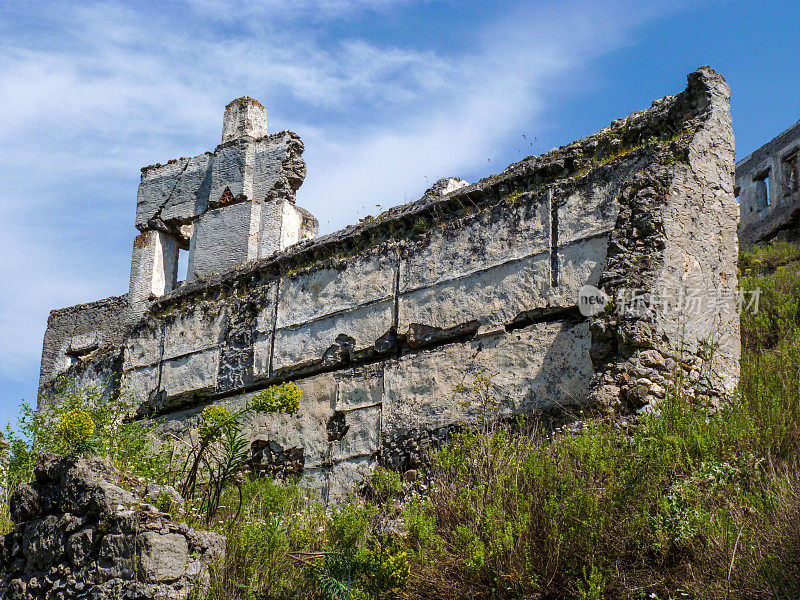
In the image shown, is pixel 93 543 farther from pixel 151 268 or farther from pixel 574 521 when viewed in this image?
pixel 151 268

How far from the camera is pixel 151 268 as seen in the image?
12.2 meters

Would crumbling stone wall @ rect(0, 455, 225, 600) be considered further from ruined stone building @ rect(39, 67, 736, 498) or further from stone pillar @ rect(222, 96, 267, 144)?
stone pillar @ rect(222, 96, 267, 144)

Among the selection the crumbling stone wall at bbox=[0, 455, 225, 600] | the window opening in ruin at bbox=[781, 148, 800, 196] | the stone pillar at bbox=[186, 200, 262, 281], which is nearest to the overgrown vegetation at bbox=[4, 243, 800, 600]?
the crumbling stone wall at bbox=[0, 455, 225, 600]

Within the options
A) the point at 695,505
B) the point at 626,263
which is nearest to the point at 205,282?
the point at 626,263

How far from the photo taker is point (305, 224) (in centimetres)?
1196

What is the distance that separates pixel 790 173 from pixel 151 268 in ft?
55.0

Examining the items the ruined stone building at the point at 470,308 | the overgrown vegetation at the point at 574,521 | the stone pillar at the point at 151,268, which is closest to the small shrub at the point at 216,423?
the overgrown vegetation at the point at 574,521

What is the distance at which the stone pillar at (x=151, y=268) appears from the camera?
12164 millimetres

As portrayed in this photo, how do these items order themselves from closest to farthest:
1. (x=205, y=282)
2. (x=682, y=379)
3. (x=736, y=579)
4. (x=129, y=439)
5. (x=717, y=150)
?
(x=736, y=579) → (x=682, y=379) → (x=129, y=439) → (x=717, y=150) → (x=205, y=282)

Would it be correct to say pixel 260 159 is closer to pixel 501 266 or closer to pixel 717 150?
pixel 501 266

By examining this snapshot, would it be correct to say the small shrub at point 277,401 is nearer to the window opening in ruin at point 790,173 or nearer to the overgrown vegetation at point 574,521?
the overgrown vegetation at point 574,521

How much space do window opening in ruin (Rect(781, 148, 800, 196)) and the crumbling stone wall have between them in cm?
1965

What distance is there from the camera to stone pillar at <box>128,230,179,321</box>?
12.2 m

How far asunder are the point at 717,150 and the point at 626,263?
5.17 ft
